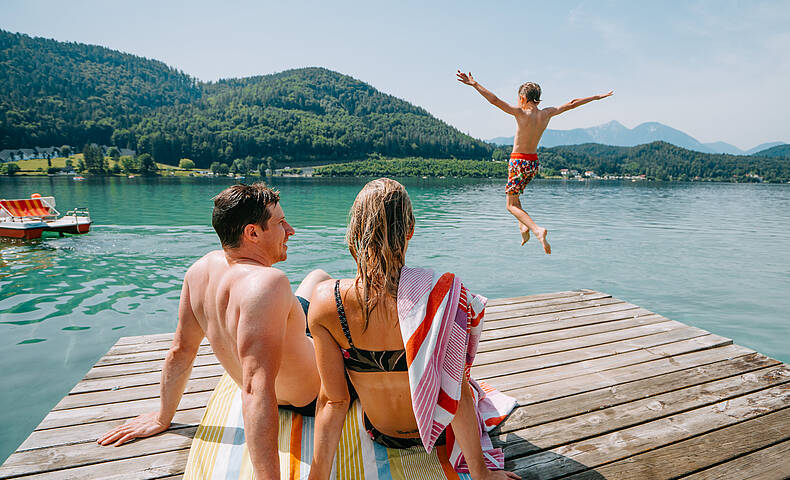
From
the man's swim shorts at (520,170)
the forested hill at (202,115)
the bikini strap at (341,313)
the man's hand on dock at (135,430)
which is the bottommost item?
the man's hand on dock at (135,430)

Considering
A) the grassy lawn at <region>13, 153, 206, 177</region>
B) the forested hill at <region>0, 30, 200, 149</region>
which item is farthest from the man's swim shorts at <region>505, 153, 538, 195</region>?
the forested hill at <region>0, 30, 200, 149</region>

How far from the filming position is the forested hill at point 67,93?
110 m

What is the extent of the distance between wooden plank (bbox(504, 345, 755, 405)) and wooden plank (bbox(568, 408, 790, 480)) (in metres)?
0.75

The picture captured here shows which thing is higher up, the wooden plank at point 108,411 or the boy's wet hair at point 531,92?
the boy's wet hair at point 531,92

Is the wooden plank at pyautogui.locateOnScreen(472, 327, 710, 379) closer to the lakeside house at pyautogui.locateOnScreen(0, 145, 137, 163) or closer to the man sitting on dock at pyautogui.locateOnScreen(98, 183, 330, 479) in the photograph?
the man sitting on dock at pyautogui.locateOnScreen(98, 183, 330, 479)

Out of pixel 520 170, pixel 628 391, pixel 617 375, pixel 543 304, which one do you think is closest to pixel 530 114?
pixel 520 170

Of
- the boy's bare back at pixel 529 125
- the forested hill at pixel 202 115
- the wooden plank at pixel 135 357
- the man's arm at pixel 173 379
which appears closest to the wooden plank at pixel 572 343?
the man's arm at pixel 173 379

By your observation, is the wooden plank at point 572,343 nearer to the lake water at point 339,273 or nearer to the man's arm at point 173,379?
the man's arm at point 173,379

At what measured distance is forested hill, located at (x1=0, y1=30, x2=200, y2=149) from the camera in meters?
110

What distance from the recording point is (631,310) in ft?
17.9

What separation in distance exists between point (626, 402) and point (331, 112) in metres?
164

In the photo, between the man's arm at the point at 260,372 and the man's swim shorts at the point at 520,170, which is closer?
the man's arm at the point at 260,372

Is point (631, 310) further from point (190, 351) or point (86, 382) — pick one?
point (86, 382)

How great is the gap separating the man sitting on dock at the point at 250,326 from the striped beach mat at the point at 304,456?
0.26 m
